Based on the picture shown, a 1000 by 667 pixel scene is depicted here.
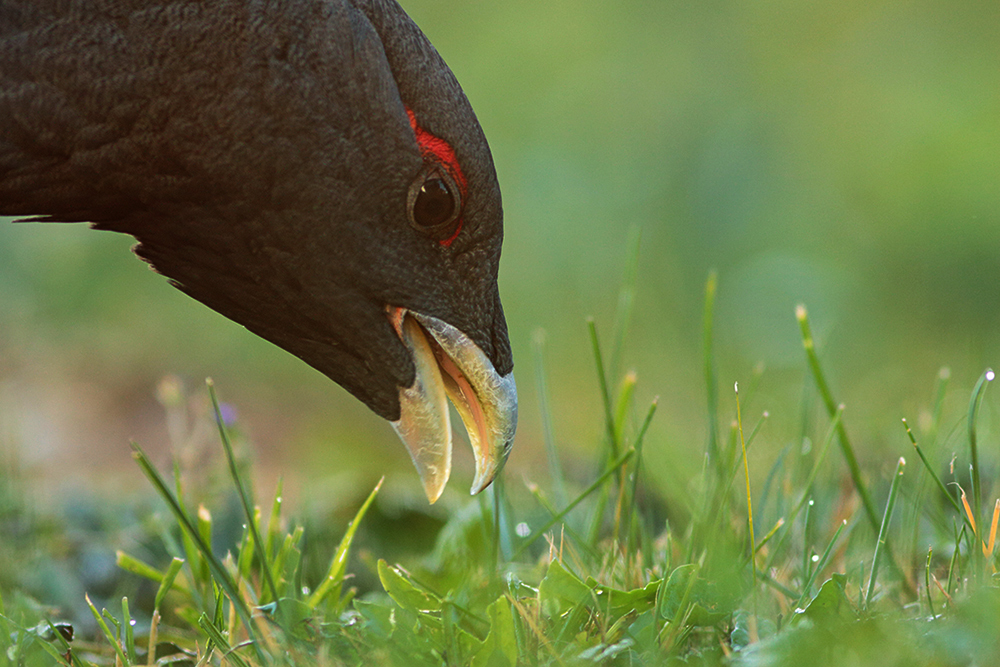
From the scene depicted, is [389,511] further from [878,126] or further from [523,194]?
[878,126]

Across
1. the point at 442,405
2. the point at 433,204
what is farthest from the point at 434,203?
the point at 442,405

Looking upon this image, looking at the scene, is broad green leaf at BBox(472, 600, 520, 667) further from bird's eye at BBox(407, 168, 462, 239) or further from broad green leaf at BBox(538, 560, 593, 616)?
bird's eye at BBox(407, 168, 462, 239)

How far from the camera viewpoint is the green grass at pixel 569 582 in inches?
72.1

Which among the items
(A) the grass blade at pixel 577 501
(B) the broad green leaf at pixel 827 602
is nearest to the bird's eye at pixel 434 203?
(A) the grass blade at pixel 577 501

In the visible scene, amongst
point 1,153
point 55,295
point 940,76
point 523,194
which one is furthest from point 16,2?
point 940,76

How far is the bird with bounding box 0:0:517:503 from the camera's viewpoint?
237 centimetres

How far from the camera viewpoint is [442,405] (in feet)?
8.43

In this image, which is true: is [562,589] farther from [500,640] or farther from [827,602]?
[827,602]

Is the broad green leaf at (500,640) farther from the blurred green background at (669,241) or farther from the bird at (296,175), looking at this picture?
the blurred green background at (669,241)

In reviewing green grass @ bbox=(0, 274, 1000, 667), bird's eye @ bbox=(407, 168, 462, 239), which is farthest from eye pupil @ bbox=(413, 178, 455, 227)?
green grass @ bbox=(0, 274, 1000, 667)

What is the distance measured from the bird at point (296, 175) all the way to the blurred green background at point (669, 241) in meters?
1.89

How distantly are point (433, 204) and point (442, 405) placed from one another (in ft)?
1.48

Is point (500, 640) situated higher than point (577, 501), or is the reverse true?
point (577, 501)

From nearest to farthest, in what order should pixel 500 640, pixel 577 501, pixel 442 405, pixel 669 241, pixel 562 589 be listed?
pixel 500 640 < pixel 562 589 < pixel 577 501 < pixel 442 405 < pixel 669 241
